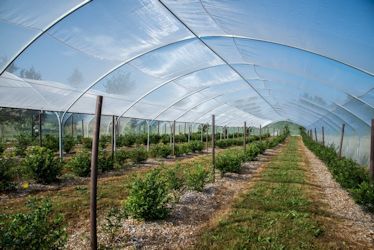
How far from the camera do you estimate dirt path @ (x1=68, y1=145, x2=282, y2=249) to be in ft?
14.7

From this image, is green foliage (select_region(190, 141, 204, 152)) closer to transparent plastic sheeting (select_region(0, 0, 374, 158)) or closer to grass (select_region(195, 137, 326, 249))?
transparent plastic sheeting (select_region(0, 0, 374, 158))

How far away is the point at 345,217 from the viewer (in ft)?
20.6

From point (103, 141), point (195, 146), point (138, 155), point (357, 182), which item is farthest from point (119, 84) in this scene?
point (103, 141)

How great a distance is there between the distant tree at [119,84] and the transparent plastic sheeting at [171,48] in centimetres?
4

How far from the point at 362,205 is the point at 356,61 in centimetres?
352

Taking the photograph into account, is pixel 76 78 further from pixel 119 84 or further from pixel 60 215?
pixel 60 215

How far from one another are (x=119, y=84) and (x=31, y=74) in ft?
9.25

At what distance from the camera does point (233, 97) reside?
1694 centimetres

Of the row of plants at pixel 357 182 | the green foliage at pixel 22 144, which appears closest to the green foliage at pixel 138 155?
the green foliage at pixel 22 144

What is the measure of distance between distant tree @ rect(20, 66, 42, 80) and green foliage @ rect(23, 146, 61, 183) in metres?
Result: 2.02

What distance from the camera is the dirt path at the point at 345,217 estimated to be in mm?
5092

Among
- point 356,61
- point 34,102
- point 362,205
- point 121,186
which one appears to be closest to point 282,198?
point 362,205

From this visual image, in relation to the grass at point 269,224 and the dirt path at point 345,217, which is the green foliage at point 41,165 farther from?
the dirt path at point 345,217

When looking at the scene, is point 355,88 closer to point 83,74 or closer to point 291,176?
point 291,176
